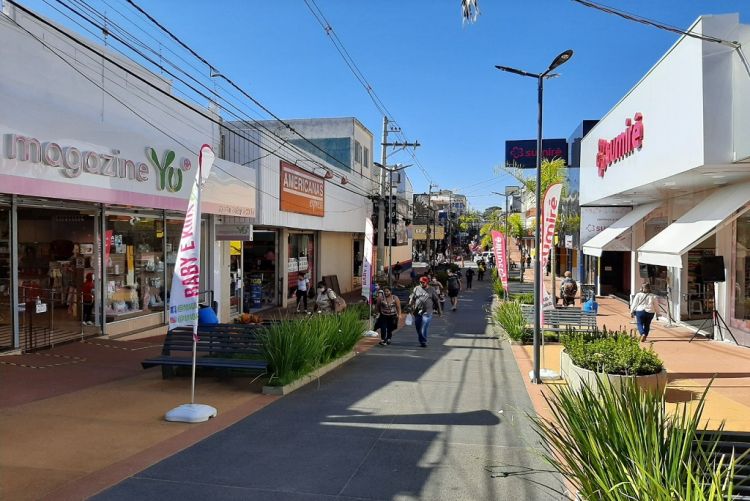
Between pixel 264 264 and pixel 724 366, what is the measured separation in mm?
18118

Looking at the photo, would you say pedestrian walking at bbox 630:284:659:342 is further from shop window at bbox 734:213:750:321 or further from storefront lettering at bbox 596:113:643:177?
storefront lettering at bbox 596:113:643:177

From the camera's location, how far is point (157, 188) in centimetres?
1430

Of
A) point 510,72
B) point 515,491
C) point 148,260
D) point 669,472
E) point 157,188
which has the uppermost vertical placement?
point 510,72

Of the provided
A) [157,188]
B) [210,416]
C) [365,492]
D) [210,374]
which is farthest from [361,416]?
[157,188]

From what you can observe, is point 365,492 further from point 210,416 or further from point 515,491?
point 210,416

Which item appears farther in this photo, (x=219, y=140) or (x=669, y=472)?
(x=219, y=140)

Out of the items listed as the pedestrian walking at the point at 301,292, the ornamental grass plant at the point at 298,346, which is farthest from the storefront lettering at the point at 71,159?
the pedestrian walking at the point at 301,292

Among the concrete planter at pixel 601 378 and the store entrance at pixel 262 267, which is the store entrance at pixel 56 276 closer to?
the concrete planter at pixel 601 378

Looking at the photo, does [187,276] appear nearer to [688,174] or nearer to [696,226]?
[688,174]

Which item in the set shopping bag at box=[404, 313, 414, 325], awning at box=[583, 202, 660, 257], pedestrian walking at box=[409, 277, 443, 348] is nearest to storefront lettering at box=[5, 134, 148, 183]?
pedestrian walking at box=[409, 277, 443, 348]

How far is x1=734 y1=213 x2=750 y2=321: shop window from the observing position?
13570 mm

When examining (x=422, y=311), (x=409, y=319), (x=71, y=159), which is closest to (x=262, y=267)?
(x=409, y=319)

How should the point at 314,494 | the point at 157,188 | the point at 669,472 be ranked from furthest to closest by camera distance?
the point at 157,188
the point at 314,494
the point at 669,472

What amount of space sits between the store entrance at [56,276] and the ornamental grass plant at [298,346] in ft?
18.6
